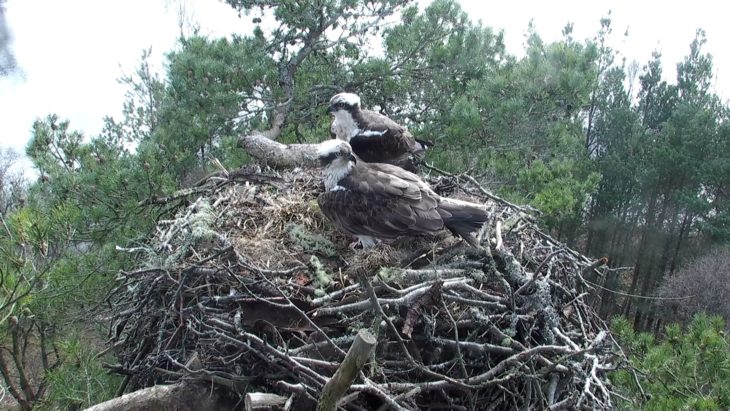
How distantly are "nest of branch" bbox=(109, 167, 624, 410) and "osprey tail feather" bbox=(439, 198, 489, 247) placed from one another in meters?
0.09

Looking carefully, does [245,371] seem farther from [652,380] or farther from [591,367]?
[652,380]

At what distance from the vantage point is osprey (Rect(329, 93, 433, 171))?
4.46m

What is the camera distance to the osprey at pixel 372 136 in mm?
4465

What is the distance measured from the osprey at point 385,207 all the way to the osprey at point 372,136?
75 cm

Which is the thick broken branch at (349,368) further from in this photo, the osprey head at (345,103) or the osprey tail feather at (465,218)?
the osprey head at (345,103)

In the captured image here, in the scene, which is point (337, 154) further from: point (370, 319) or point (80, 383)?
point (80, 383)

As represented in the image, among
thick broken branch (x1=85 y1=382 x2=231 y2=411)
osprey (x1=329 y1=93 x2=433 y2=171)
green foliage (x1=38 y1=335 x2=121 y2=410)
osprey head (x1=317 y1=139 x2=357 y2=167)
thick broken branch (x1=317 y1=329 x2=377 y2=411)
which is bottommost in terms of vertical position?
green foliage (x1=38 y1=335 x2=121 y2=410)

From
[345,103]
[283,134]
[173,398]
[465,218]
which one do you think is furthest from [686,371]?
[283,134]

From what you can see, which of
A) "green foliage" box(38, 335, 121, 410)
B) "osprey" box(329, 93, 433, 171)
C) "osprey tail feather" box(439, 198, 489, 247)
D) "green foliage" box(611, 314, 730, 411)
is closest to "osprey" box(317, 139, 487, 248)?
"osprey tail feather" box(439, 198, 489, 247)

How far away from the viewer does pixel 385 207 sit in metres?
3.50

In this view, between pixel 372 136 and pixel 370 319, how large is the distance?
1858mm

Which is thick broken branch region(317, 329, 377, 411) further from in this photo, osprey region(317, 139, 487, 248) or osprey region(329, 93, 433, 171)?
osprey region(329, 93, 433, 171)

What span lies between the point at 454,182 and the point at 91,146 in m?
3.22

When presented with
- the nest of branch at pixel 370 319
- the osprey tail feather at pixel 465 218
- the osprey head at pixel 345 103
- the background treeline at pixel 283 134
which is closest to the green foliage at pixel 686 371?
the background treeline at pixel 283 134
